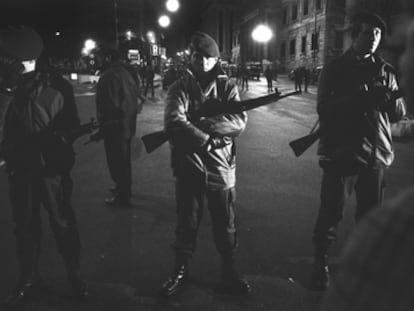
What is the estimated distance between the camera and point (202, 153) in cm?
328

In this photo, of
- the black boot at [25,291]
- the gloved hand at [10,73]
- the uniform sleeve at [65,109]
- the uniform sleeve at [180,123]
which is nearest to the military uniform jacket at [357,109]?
the uniform sleeve at [180,123]

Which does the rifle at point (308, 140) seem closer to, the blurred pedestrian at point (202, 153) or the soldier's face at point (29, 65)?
the blurred pedestrian at point (202, 153)

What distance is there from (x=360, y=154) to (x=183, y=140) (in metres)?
1.48

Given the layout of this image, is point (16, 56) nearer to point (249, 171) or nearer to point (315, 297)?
point (315, 297)

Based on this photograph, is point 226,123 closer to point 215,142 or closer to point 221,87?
point 215,142

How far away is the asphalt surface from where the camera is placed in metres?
3.27

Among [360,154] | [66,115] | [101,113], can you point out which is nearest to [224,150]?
[360,154]

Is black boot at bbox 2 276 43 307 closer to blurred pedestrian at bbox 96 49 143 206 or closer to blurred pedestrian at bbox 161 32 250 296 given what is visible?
blurred pedestrian at bbox 161 32 250 296

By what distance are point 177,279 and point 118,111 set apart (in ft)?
8.72

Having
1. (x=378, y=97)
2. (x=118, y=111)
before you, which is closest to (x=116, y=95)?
(x=118, y=111)

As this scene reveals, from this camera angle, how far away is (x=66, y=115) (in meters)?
3.26

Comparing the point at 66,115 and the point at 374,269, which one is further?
the point at 66,115

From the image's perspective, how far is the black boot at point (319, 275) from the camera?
3404 millimetres

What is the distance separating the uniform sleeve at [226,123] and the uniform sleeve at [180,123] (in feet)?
0.21
